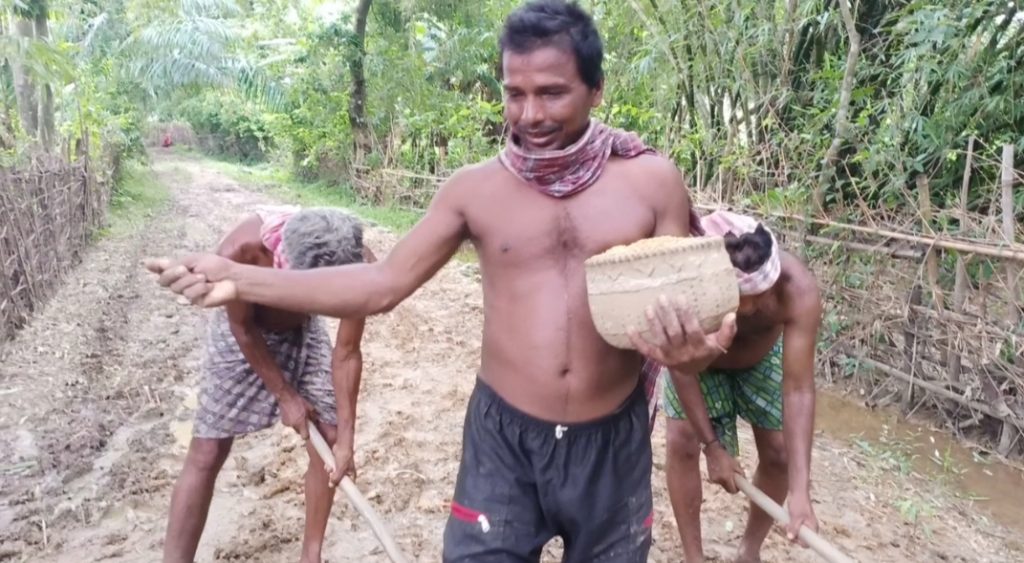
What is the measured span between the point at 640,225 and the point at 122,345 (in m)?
5.21

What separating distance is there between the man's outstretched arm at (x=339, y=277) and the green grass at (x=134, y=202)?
32.8 feet

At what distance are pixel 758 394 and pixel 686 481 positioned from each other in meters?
0.39

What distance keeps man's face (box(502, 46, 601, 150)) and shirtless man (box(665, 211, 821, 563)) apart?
59cm

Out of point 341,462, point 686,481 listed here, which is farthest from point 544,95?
point 686,481

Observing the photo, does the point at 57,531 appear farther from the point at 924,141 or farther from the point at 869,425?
the point at 924,141

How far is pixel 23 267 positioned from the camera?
597 cm

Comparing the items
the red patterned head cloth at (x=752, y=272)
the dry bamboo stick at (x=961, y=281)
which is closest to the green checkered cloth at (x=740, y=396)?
the red patterned head cloth at (x=752, y=272)

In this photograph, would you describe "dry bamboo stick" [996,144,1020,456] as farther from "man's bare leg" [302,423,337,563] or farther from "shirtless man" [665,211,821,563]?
"man's bare leg" [302,423,337,563]

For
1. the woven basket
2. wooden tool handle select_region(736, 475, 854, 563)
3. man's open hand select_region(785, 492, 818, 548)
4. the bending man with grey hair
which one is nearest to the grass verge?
the bending man with grey hair

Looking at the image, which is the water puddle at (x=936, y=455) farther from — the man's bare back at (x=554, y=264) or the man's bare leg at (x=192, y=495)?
the man's bare leg at (x=192, y=495)

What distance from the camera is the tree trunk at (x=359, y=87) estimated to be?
14.5 metres

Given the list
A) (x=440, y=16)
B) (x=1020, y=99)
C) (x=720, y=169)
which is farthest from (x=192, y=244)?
(x=1020, y=99)

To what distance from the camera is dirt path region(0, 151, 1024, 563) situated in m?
3.34

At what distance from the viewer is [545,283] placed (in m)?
1.78
